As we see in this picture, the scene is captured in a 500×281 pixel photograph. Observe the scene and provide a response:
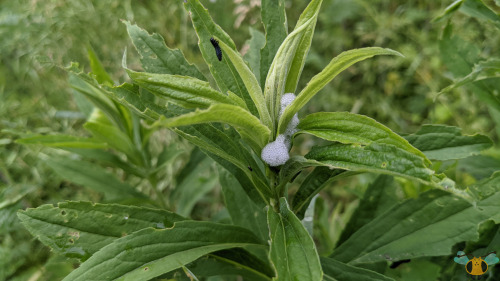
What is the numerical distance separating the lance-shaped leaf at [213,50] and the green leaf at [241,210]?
42 centimetres

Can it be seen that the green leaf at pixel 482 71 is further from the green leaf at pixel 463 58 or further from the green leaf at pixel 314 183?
the green leaf at pixel 314 183

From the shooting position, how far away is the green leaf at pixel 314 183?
41.1 inches

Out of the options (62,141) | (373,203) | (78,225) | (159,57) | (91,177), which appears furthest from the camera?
(91,177)

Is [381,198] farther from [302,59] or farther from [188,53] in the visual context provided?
[188,53]

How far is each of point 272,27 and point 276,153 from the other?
0.40 metres

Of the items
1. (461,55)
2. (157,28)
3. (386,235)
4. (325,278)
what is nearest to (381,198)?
(386,235)

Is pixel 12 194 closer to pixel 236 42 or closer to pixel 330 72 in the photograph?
pixel 330 72

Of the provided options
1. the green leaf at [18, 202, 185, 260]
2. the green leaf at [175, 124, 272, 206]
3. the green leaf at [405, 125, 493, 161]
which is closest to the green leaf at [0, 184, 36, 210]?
the green leaf at [18, 202, 185, 260]

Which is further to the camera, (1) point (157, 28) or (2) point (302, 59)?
(1) point (157, 28)

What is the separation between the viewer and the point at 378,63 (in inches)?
119

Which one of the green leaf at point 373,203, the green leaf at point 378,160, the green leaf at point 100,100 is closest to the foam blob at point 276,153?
the green leaf at point 378,160

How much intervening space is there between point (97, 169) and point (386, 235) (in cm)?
127

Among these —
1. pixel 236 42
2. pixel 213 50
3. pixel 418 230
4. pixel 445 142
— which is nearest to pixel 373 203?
pixel 418 230

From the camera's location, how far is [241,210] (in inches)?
56.4
